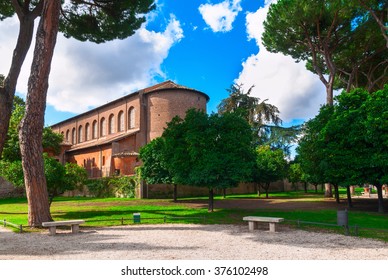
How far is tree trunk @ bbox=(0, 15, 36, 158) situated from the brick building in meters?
23.9

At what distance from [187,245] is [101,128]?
4378 cm

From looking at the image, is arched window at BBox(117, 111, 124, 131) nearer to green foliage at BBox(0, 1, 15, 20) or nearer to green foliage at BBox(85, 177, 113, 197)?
green foliage at BBox(85, 177, 113, 197)

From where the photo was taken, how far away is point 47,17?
13.5m

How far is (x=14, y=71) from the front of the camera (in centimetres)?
1455

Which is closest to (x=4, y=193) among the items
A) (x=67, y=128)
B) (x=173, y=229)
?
(x=67, y=128)

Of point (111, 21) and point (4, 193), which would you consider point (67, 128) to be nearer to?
point (4, 193)

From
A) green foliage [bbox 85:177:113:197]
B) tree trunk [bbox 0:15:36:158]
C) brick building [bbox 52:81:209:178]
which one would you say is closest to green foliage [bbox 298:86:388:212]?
tree trunk [bbox 0:15:36:158]

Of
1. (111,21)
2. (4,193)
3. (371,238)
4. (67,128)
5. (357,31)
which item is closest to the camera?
(371,238)

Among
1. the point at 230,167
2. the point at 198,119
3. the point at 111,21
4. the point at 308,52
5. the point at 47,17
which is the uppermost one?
the point at 308,52

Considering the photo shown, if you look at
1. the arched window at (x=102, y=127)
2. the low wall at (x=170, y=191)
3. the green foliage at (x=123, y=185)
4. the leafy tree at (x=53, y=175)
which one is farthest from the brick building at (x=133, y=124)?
the leafy tree at (x=53, y=175)

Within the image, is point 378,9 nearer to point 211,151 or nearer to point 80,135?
point 211,151

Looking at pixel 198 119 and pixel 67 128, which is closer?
pixel 198 119

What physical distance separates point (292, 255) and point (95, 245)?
501 centimetres

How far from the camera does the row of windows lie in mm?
45000
